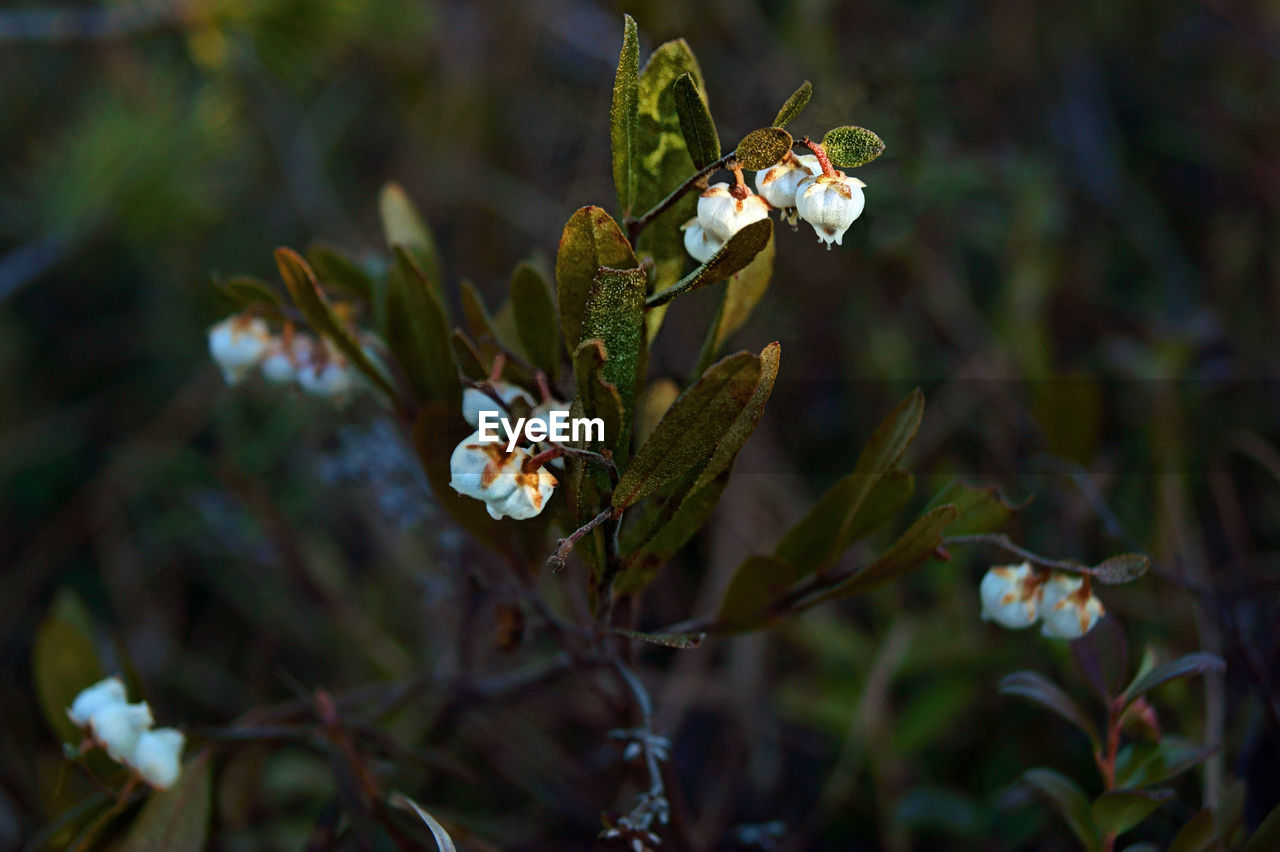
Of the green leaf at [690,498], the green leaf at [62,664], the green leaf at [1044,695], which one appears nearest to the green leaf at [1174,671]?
the green leaf at [1044,695]

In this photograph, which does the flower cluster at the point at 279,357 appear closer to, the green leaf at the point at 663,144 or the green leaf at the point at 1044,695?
the green leaf at the point at 663,144

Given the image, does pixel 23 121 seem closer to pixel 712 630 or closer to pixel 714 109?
pixel 714 109

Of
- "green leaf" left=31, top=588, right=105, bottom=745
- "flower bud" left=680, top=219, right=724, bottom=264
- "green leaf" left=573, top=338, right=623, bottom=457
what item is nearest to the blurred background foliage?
"green leaf" left=31, top=588, right=105, bottom=745

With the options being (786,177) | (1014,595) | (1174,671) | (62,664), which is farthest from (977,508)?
(62,664)

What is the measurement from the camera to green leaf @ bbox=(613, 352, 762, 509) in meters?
0.50

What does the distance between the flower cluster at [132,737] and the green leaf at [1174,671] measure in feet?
2.22

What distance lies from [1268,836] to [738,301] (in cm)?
51

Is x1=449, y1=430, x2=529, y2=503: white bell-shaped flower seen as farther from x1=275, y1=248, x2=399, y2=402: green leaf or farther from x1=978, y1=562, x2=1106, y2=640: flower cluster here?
x1=978, y1=562, x2=1106, y2=640: flower cluster

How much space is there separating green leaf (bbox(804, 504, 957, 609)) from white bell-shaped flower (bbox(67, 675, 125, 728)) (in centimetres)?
51

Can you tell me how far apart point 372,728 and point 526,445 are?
0.32 meters

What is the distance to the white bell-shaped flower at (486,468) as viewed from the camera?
1.72 feet

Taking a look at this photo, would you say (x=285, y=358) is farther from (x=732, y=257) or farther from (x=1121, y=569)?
(x=1121, y=569)

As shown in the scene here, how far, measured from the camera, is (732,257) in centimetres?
50

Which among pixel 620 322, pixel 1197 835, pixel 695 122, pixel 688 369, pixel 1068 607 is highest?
pixel 688 369
